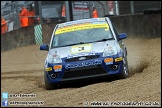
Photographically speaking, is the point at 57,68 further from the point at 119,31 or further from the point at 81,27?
the point at 119,31

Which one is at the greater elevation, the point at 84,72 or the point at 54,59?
the point at 54,59

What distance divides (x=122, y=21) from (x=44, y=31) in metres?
4.00

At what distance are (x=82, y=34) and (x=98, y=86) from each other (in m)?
2.34

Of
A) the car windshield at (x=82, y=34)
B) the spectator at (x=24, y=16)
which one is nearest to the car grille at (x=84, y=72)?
the car windshield at (x=82, y=34)

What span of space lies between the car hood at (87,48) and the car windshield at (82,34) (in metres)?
0.27

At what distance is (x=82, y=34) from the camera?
11188mm

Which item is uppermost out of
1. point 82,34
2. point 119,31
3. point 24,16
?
point 82,34

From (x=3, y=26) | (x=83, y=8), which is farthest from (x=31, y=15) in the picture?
(x=83, y=8)

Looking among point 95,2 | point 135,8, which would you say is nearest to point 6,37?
point 95,2

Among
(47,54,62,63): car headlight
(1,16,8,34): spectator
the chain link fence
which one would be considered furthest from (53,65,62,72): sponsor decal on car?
(1,16,8,34): spectator

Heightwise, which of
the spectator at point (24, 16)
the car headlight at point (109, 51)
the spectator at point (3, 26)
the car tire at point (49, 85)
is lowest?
the spectator at point (3, 26)

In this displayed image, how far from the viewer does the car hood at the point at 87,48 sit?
398 inches

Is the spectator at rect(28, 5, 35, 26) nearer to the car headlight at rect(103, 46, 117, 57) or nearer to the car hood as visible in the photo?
the car hood

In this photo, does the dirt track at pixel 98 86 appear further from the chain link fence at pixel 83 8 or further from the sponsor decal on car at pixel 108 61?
the chain link fence at pixel 83 8
